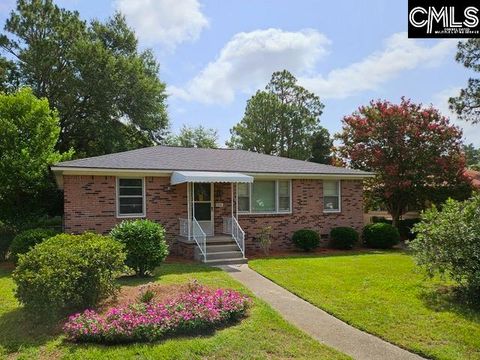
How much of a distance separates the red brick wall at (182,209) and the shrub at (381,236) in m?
0.86

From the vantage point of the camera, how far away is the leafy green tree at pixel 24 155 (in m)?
14.9

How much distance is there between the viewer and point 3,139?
15.0m

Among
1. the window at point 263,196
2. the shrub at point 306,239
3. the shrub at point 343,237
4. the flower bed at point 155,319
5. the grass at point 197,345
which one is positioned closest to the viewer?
the grass at point 197,345

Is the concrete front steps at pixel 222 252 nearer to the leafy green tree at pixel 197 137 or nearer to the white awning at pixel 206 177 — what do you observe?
the white awning at pixel 206 177

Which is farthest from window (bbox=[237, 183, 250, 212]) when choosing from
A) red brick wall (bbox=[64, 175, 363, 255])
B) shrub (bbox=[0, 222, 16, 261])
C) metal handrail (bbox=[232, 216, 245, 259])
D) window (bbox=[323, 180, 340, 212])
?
shrub (bbox=[0, 222, 16, 261])

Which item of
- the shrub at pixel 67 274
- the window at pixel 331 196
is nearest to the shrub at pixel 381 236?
the window at pixel 331 196

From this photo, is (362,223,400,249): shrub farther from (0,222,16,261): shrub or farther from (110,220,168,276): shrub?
(0,222,16,261): shrub

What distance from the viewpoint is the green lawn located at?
613 centimetres

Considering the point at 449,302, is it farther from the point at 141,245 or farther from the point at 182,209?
the point at 182,209

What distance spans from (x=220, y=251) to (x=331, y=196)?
19.6ft

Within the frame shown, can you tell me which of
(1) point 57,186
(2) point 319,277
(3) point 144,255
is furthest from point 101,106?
(2) point 319,277

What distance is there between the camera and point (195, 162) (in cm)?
1611

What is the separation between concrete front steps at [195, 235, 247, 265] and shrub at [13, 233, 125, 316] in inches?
213

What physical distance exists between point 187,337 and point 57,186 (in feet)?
41.4
